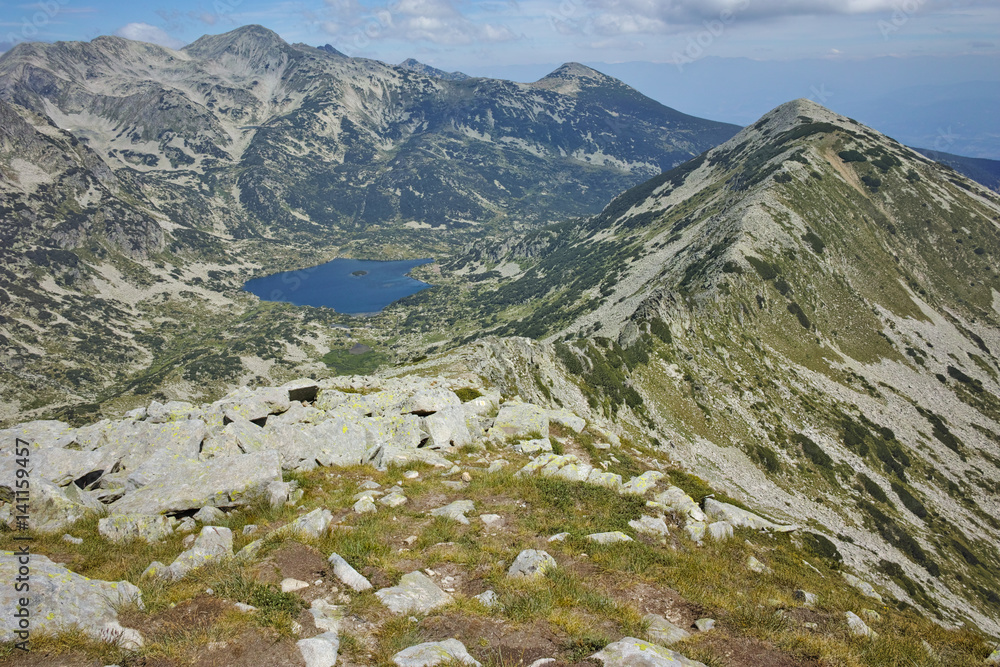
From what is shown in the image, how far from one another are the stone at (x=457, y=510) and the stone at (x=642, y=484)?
314 inches

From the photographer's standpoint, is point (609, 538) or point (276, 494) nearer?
point (609, 538)

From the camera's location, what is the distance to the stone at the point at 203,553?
1289 cm

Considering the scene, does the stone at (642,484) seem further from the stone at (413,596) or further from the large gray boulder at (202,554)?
the large gray boulder at (202,554)

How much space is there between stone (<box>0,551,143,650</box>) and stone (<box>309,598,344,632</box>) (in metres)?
3.76

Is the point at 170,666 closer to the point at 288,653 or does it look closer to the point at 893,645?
the point at 288,653

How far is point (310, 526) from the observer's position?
15.6 metres

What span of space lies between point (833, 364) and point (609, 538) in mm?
112485

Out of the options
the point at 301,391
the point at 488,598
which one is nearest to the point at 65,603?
the point at 488,598

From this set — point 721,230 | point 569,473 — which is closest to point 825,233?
point 721,230

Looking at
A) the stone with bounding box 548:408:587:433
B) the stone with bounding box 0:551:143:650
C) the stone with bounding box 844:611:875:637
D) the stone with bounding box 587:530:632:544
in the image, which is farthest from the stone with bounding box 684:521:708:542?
the stone with bounding box 0:551:143:650

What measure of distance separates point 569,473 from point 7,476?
79.5ft

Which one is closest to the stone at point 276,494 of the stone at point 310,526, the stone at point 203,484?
the stone at point 203,484

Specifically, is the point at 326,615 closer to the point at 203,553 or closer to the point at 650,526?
the point at 203,553

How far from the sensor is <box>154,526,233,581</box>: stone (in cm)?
1289
